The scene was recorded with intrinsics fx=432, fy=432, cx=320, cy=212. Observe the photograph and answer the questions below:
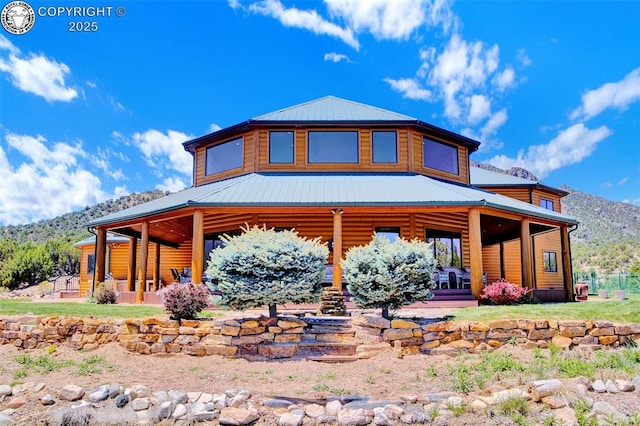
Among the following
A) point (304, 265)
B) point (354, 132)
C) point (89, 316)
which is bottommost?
point (89, 316)

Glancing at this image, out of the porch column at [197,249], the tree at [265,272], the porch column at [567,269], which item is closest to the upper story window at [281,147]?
the porch column at [197,249]

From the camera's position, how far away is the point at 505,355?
8172mm

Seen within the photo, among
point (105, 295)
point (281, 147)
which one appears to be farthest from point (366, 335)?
point (281, 147)

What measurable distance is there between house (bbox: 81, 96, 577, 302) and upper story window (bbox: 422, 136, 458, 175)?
0.05 metres

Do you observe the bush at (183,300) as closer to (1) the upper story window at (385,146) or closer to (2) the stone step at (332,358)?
(2) the stone step at (332,358)

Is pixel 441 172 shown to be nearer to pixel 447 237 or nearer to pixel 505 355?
pixel 447 237

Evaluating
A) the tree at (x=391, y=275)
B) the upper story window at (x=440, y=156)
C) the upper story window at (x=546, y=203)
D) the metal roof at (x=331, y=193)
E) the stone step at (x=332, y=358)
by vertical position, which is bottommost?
the stone step at (x=332, y=358)

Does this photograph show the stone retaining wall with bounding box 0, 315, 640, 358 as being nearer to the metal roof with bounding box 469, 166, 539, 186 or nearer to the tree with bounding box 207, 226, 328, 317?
the tree with bounding box 207, 226, 328, 317

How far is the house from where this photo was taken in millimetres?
13414

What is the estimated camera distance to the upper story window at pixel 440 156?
17484mm

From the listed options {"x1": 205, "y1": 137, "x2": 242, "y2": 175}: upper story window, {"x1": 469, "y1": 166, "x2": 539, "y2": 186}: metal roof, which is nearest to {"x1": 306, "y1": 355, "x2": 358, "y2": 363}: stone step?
{"x1": 205, "y1": 137, "x2": 242, "y2": 175}: upper story window

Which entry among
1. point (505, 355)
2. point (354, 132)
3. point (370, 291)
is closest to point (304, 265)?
point (370, 291)

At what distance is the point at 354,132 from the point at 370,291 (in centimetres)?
934

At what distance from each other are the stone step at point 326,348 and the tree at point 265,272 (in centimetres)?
87
